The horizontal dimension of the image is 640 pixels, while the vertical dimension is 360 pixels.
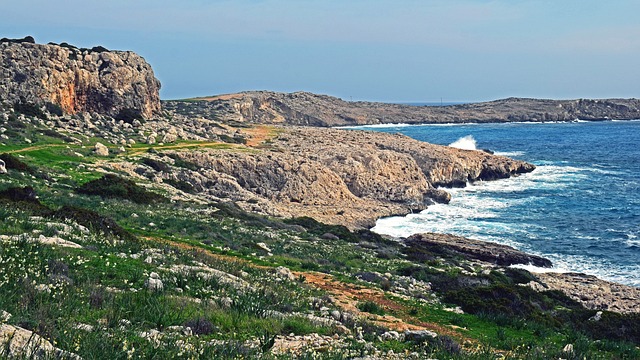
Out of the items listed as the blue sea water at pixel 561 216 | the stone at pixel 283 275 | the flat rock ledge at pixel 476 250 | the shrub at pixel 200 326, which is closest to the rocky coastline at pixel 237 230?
the shrub at pixel 200 326

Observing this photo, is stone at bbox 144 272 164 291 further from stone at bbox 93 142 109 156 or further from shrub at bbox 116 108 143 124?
shrub at bbox 116 108 143 124

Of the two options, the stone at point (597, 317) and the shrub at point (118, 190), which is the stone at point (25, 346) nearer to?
the stone at point (597, 317)

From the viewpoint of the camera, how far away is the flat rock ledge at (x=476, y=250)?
37.0 metres

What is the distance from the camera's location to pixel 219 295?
12406 mm

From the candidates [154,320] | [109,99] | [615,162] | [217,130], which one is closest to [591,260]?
[154,320]

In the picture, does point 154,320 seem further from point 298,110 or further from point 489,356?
point 298,110

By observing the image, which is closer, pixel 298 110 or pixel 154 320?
pixel 154 320

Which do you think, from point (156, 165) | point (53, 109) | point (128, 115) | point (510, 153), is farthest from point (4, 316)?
point (510, 153)

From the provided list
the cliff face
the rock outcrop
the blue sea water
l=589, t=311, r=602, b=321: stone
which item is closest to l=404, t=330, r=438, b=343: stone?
l=589, t=311, r=602, b=321: stone

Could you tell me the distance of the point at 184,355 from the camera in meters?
7.50

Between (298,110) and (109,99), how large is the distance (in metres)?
103

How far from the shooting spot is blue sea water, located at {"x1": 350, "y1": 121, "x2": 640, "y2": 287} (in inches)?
1586

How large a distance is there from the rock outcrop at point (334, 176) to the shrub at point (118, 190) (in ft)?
30.6

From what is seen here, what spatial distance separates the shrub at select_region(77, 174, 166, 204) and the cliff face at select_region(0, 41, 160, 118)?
27733 mm
